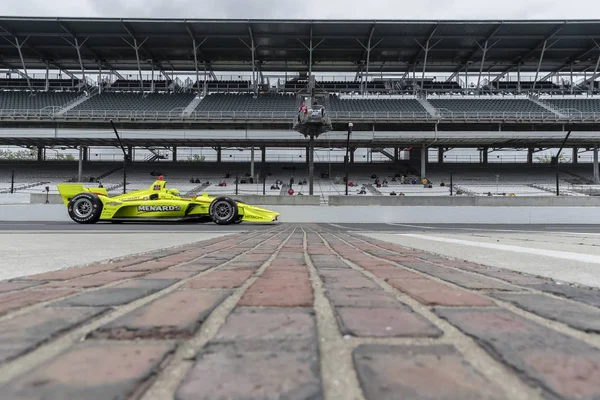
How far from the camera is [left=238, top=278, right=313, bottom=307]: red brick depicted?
4.63 ft

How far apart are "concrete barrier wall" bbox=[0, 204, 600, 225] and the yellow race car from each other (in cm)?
350

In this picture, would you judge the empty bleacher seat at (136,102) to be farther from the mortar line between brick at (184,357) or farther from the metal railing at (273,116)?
the mortar line between brick at (184,357)

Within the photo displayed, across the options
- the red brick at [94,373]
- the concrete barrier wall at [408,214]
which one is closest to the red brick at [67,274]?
the red brick at [94,373]

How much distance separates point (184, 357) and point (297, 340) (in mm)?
311

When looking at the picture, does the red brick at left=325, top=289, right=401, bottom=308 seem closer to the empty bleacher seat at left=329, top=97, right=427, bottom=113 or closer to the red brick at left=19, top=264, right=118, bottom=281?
the red brick at left=19, top=264, right=118, bottom=281

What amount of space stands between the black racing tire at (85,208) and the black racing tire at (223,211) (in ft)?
11.5

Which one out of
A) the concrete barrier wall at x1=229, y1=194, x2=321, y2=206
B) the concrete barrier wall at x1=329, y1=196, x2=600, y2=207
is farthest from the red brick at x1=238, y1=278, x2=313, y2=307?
the concrete barrier wall at x1=329, y1=196, x2=600, y2=207

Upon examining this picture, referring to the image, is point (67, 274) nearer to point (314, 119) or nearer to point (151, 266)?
point (151, 266)

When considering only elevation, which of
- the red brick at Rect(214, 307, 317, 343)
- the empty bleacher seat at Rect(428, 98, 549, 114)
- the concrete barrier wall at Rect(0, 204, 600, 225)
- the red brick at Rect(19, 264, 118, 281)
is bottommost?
the red brick at Rect(19, 264, 118, 281)

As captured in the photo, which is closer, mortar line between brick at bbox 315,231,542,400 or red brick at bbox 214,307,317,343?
mortar line between brick at bbox 315,231,542,400

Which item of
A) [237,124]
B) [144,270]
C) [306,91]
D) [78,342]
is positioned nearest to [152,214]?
[144,270]

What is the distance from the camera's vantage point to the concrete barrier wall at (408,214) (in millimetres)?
14133

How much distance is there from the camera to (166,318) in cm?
117

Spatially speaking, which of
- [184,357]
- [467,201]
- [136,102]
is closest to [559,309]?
[184,357]
